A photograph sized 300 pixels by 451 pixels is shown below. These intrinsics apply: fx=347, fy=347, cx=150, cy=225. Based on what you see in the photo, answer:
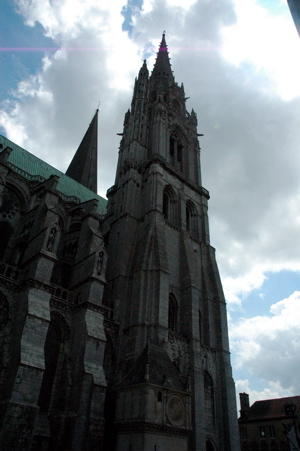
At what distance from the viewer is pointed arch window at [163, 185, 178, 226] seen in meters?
28.6

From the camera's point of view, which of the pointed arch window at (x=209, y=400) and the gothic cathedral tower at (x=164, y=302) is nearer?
the gothic cathedral tower at (x=164, y=302)

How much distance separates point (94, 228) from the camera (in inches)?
934

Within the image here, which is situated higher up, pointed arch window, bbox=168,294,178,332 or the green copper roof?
A: the green copper roof

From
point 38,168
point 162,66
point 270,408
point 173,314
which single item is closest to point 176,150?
point 38,168

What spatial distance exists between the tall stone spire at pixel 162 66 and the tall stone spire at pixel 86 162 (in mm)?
12242

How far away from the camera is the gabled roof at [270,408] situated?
34812 millimetres

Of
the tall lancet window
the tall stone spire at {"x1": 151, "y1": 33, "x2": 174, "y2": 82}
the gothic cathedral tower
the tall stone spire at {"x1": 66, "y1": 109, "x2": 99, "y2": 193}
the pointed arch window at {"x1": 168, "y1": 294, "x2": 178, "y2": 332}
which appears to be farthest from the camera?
the tall stone spire at {"x1": 66, "y1": 109, "x2": 99, "y2": 193}

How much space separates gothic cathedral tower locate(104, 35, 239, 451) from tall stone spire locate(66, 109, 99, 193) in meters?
9.65

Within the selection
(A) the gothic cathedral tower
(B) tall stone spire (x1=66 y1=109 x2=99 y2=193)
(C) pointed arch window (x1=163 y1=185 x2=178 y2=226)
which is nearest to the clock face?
(A) the gothic cathedral tower

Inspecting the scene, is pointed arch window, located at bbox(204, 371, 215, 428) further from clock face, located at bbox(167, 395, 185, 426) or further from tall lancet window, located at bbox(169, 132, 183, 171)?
tall lancet window, located at bbox(169, 132, 183, 171)

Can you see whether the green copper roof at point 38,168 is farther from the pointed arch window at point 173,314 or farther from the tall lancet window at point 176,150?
the pointed arch window at point 173,314

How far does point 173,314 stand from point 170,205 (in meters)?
9.61

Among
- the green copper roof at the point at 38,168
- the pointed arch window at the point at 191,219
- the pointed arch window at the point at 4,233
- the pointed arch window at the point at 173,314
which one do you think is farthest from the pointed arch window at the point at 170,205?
the pointed arch window at the point at 4,233

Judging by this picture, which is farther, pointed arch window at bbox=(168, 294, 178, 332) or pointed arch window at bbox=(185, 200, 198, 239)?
pointed arch window at bbox=(185, 200, 198, 239)
